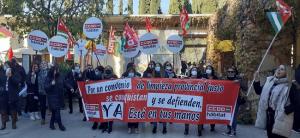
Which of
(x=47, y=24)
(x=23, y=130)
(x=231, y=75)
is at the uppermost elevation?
(x=47, y=24)

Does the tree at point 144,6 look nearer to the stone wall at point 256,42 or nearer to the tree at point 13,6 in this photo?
the tree at point 13,6

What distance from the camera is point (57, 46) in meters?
14.0

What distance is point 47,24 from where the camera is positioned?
1759cm

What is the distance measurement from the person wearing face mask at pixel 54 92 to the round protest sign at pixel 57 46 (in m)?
1.60

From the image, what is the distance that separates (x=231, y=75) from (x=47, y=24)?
28.1 ft

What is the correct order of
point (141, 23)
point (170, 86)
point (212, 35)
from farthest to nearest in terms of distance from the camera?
point (141, 23)
point (212, 35)
point (170, 86)

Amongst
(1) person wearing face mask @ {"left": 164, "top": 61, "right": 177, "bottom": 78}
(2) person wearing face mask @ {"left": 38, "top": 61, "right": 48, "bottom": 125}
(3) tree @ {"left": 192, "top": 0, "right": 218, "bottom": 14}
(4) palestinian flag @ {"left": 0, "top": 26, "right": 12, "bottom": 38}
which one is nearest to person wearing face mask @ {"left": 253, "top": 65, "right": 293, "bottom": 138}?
(1) person wearing face mask @ {"left": 164, "top": 61, "right": 177, "bottom": 78}

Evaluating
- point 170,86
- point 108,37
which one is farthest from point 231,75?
point 108,37

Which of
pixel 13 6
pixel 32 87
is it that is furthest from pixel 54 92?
pixel 13 6

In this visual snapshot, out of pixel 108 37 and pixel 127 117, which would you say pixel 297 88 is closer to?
pixel 127 117

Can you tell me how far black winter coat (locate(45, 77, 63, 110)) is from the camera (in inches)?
477

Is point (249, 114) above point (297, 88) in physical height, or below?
below

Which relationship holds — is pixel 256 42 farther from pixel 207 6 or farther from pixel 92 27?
pixel 207 6

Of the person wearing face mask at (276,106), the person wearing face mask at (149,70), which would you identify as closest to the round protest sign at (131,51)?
the person wearing face mask at (149,70)
